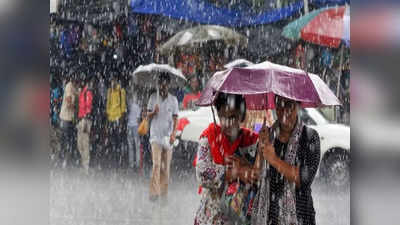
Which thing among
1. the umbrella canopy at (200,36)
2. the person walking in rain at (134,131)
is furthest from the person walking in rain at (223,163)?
the person walking in rain at (134,131)

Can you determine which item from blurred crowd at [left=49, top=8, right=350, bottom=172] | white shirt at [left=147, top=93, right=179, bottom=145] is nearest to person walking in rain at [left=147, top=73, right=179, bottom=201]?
white shirt at [left=147, top=93, right=179, bottom=145]

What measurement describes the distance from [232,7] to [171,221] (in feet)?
28.7

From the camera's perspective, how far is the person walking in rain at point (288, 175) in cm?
363

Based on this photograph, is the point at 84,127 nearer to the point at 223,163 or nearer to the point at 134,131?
the point at 134,131

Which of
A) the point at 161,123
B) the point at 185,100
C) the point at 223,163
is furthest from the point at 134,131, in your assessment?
the point at 223,163

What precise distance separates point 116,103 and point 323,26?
509 cm

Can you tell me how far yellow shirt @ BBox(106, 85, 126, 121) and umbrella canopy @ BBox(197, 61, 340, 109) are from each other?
11748 millimetres

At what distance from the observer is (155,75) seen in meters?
11.8

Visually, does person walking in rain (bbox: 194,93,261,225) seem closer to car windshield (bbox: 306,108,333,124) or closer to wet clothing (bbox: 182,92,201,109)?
car windshield (bbox: 306,108,333,124)

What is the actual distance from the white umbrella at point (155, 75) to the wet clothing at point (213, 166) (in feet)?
23.1

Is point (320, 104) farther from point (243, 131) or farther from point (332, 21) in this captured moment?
point (332, 21)

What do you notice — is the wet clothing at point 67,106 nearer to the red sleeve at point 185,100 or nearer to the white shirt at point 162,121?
the red sleeve at point 185,100

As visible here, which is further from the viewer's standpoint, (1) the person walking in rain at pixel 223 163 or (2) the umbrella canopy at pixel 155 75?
(2) the umbrella canopy at pixel 155 75

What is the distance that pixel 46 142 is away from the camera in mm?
1037
